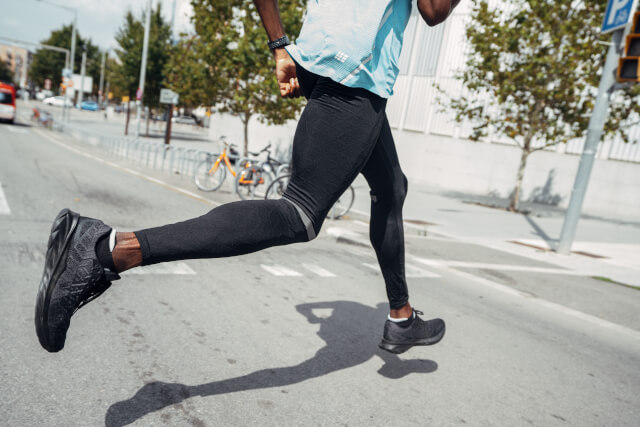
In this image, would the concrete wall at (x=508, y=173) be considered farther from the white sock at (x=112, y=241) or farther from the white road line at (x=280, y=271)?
the white sock at (x=112, y=241)

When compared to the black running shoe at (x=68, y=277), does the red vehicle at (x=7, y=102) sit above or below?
below

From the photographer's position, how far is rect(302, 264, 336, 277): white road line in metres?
4.96

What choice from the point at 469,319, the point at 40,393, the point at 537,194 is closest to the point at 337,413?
the point at 40,393

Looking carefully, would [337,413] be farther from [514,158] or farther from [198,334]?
[514,158]

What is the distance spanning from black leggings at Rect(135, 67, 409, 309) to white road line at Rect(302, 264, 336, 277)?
3169mm

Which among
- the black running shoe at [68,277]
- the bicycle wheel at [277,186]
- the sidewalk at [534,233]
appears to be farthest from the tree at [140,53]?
the black running shoe at [68,277]

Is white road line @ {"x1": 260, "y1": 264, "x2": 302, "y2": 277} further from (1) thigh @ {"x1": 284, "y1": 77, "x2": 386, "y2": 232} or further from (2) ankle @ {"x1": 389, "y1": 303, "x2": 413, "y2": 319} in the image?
(1) thigh @ {"x1": 284, "y1": 77, "x2": 386, "y2": 232}

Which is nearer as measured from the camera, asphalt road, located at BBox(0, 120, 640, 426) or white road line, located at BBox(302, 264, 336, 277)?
asphalt road, located at BBox(0, 120, 640, 426)

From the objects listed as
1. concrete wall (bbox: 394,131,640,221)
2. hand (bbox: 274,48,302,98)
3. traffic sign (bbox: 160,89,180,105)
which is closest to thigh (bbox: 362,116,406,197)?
hand (bbox: 274,48,302,98)

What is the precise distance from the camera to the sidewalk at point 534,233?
843 centimetres

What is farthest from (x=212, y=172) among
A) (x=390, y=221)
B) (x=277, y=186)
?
(x=390, y=221)

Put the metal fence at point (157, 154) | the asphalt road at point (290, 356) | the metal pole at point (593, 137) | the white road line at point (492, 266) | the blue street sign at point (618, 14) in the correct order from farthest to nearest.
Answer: the metal fence at point (157, 154) < the metal pole at point (593, 137) < the blue street sign at point (618, 14) < the white road line at point (492, 266) < the asphalt road at point (290, 356)

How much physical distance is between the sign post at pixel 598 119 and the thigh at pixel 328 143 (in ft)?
25.1

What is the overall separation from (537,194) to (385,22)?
69.8 feet
